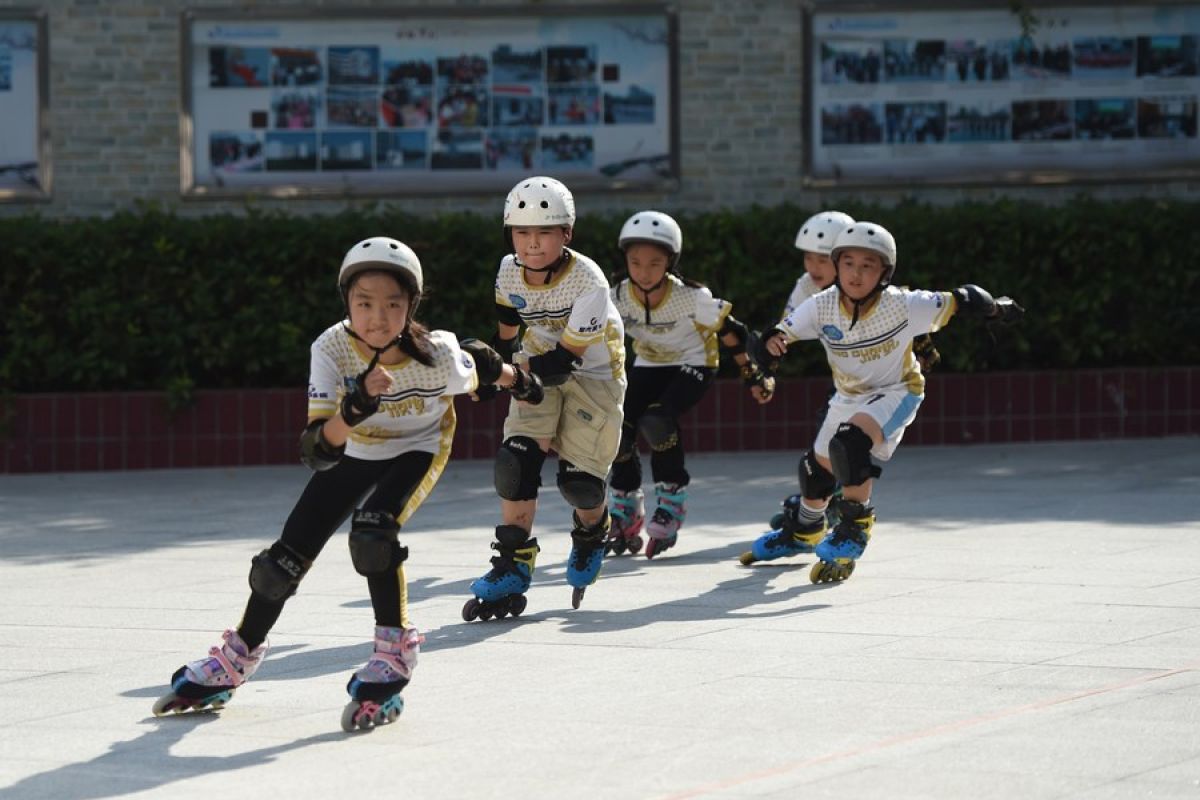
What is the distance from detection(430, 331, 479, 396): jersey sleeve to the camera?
6402 millimetres

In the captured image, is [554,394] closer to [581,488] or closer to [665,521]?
[581,488]

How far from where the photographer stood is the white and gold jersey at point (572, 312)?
27.1ft

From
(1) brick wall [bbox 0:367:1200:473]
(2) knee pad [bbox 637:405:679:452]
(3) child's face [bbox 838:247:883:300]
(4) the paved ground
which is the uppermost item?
(3) child's face [bbox 838:247:883:300]

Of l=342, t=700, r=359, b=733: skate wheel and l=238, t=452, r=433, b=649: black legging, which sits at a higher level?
l=238, t=452, r=433, b=649: black legging

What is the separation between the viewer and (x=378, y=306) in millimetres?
6254

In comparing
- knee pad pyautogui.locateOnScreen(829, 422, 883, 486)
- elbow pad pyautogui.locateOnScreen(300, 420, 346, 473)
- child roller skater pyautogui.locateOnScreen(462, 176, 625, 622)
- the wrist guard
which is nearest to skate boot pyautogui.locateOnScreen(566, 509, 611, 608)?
child roller skater pyautogui.locateOnScreen(462, 176, 625, 622)

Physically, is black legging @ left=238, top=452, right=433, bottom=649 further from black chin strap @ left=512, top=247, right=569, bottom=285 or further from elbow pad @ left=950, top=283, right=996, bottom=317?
elbow pad @ left=950, top=283, right=996, bottom=317

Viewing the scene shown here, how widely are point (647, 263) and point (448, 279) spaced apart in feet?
13.7

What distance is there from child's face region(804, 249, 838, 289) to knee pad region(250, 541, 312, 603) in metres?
4.82

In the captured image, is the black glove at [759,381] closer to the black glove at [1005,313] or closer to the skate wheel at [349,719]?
the black glove at [1005,313]

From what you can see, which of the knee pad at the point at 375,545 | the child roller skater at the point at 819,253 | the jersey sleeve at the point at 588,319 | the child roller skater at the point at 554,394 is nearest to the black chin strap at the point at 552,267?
the child roller skater at the point at 554,394

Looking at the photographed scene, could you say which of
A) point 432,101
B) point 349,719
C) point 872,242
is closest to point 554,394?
point 872,242

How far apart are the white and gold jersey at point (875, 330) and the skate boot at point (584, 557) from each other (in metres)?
1.40

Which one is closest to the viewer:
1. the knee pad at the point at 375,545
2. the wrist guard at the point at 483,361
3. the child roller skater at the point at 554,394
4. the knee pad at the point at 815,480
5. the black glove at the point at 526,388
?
the knee pad at the point at 375,545
